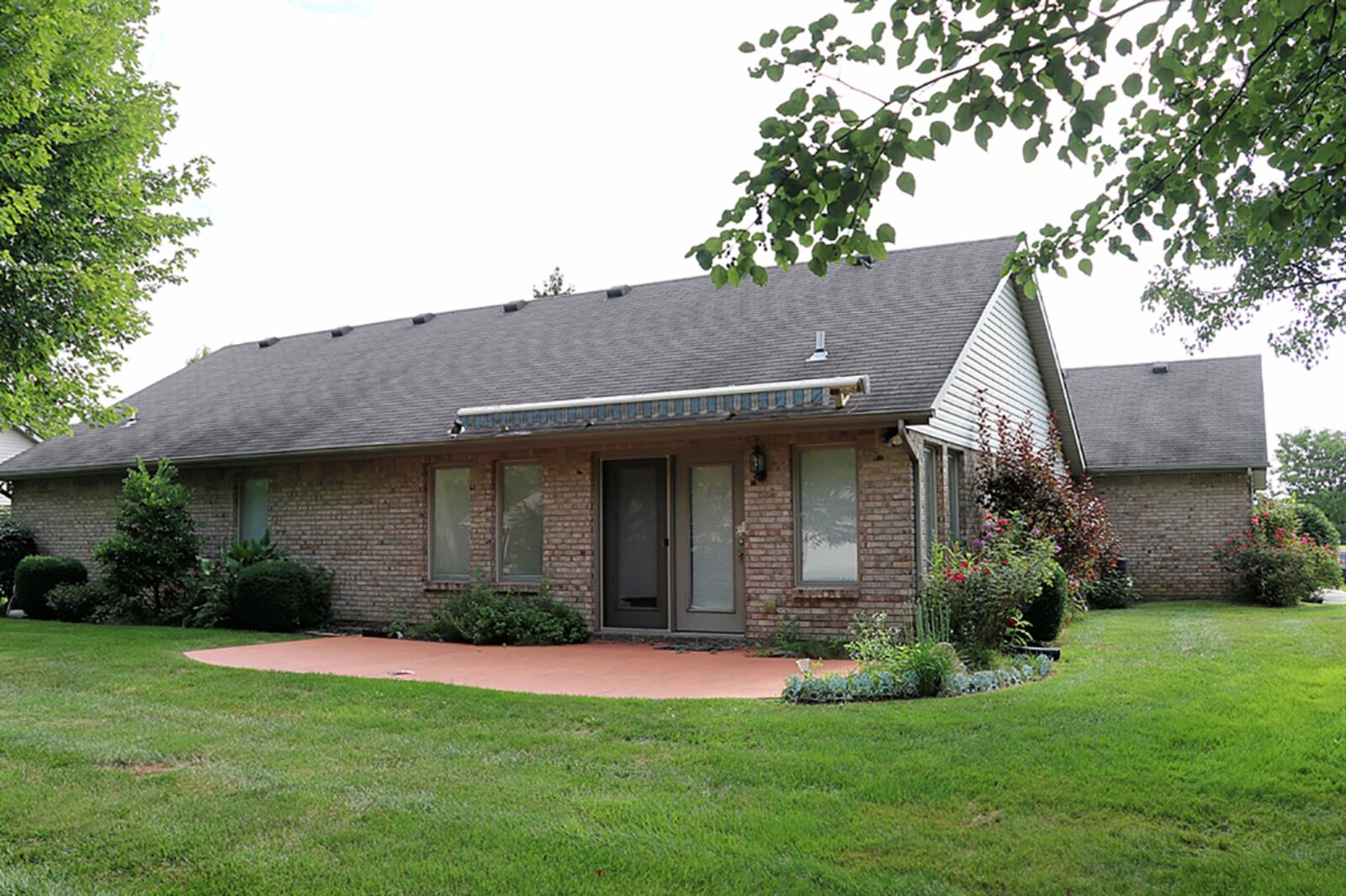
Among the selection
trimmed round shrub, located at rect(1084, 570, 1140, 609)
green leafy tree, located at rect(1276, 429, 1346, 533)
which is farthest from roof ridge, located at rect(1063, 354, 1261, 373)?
green leafy tree, located at rect(1276, 429, 1346, 533)

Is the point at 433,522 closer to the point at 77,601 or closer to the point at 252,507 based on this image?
the point at 252,507

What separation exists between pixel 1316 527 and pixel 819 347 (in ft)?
55.2

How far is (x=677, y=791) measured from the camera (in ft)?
18.2

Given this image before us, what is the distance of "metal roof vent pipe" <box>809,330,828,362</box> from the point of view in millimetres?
13336

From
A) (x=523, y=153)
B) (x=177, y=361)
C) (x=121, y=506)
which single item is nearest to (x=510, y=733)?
(x=523, y=153)

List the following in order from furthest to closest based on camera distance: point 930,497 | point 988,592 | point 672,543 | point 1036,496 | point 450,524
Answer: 1. point 450,524
2. point 1036,496
3. point 672,543
4. point 930,497
5. point 988,592

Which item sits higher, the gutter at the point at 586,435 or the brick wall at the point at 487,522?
the gutter at the point at 586,435

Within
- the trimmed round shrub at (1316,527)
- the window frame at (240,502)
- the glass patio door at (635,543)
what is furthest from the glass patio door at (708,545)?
the trimmed round shrub at (1316,527)

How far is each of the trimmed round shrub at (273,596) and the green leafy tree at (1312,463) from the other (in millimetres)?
74291

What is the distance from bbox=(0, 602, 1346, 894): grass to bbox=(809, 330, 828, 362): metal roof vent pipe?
570 centimetres

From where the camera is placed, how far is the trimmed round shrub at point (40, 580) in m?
17.9

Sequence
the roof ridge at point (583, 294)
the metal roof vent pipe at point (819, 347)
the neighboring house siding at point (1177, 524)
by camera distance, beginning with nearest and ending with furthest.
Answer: the metal roof vent pipe at point (819, 347)
the roof ridge at point (583, 294)
the neighboring house siding at point (1177, 524)

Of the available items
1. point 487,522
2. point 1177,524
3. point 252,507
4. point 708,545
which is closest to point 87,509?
point 252,507

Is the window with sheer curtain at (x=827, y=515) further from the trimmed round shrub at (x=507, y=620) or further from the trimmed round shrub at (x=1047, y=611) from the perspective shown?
the trimmed round shrub at (x=507, y=620)
